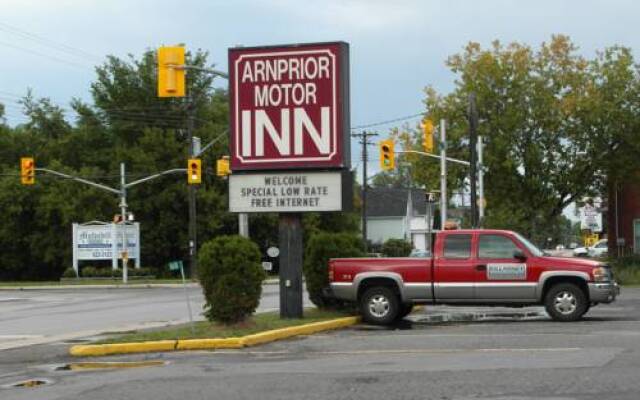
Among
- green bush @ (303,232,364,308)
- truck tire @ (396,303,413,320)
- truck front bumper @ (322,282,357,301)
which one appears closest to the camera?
truck front bumper @ (322,282,357,301)

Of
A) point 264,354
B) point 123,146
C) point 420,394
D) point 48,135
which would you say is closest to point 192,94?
point 123,146

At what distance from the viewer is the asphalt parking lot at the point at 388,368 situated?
9719 millimetres

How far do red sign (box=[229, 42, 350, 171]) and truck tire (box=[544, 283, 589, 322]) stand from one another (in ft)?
15.7

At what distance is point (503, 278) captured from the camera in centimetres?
1814

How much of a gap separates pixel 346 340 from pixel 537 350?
12.1 ft

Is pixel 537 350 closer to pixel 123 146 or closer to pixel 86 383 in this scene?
pixel 86 383

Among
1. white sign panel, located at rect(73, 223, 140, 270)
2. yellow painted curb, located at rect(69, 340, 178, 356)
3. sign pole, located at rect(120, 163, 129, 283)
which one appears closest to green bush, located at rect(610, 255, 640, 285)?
yellow painted curb, located at rect(69, 340, 178, 356)

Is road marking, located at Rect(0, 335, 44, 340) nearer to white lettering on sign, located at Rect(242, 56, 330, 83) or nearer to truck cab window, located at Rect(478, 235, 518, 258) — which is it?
white lettering on sign, located at Rect(242, 56, 330, 83)

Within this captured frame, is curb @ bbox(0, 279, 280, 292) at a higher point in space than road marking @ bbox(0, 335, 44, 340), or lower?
lower

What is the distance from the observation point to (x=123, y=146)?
63.8 metres

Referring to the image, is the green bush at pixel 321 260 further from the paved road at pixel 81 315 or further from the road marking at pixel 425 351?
the road marking at pixel 425 351

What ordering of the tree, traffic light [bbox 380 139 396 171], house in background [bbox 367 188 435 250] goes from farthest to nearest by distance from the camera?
house in background [bbox 367 188 435 250] → the tree → traffic light [bbox 380 139 396 171]

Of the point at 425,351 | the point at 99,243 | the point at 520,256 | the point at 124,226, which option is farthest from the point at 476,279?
the point at 99,243

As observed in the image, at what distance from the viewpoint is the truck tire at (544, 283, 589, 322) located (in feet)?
59.0
